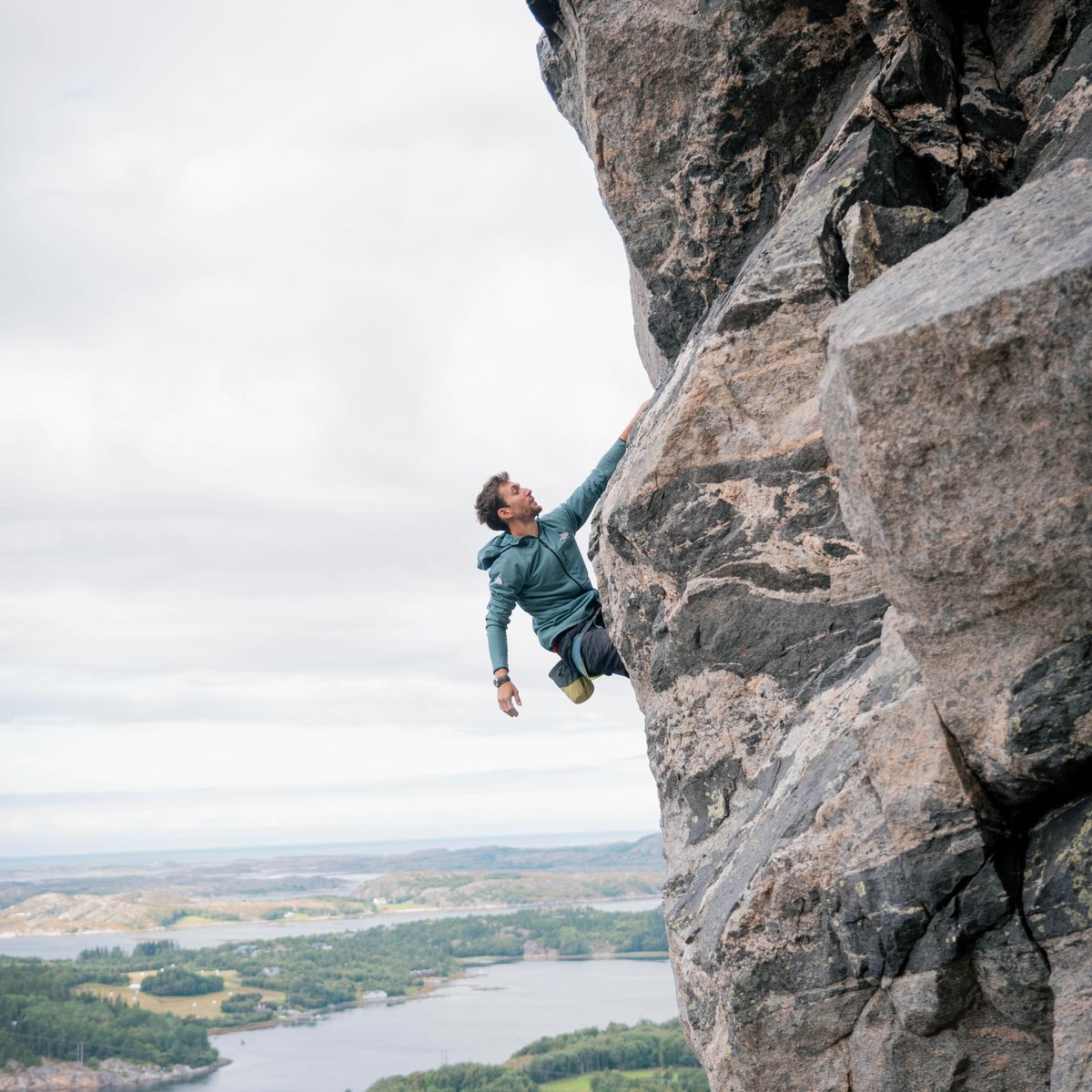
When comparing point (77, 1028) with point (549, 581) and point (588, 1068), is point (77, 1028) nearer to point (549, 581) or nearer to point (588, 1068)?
point (588, 1068)

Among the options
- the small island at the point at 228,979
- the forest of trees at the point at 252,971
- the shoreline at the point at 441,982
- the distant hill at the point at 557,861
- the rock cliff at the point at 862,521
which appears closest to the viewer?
the rock cliff at the point at 862,521

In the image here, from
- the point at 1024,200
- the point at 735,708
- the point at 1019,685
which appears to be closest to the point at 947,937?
the point at 1019,685

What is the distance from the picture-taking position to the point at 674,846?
9625 millimetres

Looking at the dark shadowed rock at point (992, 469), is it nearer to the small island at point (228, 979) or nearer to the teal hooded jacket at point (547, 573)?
the teal hooded jacket at point (547, 573)

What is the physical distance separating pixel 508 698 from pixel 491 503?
213 cm

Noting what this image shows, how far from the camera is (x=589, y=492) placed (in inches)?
443

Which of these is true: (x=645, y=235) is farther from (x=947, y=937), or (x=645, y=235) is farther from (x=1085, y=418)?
(x=947, y=937)

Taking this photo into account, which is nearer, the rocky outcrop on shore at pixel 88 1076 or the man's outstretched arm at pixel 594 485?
the man's outstretched arm at pixel 594 485

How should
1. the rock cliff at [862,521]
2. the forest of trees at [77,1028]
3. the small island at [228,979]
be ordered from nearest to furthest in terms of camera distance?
the rock cliff at [862,521] → the forest of trees at [77,1028] → the small island at [228,979]

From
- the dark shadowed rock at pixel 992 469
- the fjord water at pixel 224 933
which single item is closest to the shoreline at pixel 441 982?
the fjord water at pixel 224 933

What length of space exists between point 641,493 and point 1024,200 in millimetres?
4085

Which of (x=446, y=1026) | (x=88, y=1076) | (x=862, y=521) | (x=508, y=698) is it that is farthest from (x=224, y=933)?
(x=862, y=521)

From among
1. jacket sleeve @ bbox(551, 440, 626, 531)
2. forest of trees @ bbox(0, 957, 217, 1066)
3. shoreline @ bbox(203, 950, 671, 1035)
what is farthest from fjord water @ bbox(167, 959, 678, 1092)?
jacket sleeve @ bbox(551, 440, 626, 531)

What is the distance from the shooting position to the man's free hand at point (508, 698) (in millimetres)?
10633
